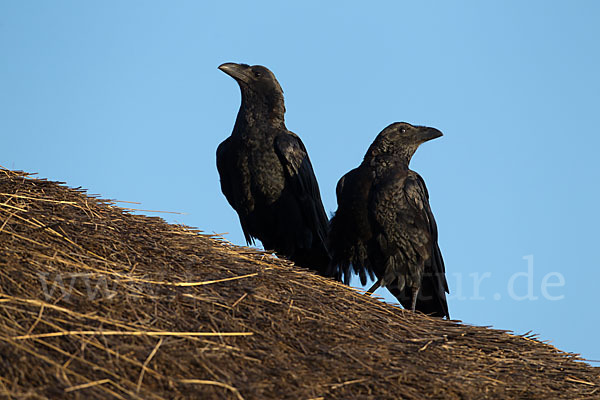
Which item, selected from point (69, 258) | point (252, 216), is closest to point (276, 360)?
point (69, 258)

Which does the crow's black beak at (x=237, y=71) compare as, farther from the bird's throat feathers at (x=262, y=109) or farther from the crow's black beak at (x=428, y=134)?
the crow's black beak at (x=428, y=134)

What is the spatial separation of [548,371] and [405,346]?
4.26ft

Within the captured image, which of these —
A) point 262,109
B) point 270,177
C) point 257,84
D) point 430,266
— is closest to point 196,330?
point 430,266

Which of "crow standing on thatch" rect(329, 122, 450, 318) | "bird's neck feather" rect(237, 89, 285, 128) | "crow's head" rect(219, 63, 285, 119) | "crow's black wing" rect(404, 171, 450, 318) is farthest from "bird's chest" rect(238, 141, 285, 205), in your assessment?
"crow's black wing" rect(404, 171, 450, 318)

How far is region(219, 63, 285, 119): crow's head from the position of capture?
869cm

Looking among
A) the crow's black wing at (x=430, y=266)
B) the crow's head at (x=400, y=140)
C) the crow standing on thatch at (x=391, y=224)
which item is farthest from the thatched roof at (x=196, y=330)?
the crow's head at (x=400, y=140)

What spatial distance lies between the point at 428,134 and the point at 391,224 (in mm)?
1132

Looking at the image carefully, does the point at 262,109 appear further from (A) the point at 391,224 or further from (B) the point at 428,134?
(A) the point at 391,224

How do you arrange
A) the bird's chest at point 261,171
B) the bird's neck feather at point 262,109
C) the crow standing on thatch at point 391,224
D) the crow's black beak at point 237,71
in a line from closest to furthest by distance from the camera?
the crow standing on thatch at point 391,224
the bird's chest at point 261,171
the bird's neck feather at point 262,109
the crow's black beak at point 237,71

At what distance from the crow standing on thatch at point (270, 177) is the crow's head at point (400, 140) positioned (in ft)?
3.31

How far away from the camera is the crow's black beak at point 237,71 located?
8789 mm

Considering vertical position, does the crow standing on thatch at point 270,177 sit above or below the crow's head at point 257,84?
below

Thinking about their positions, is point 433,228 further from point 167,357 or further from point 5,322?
point 5,322

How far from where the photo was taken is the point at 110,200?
659cm
